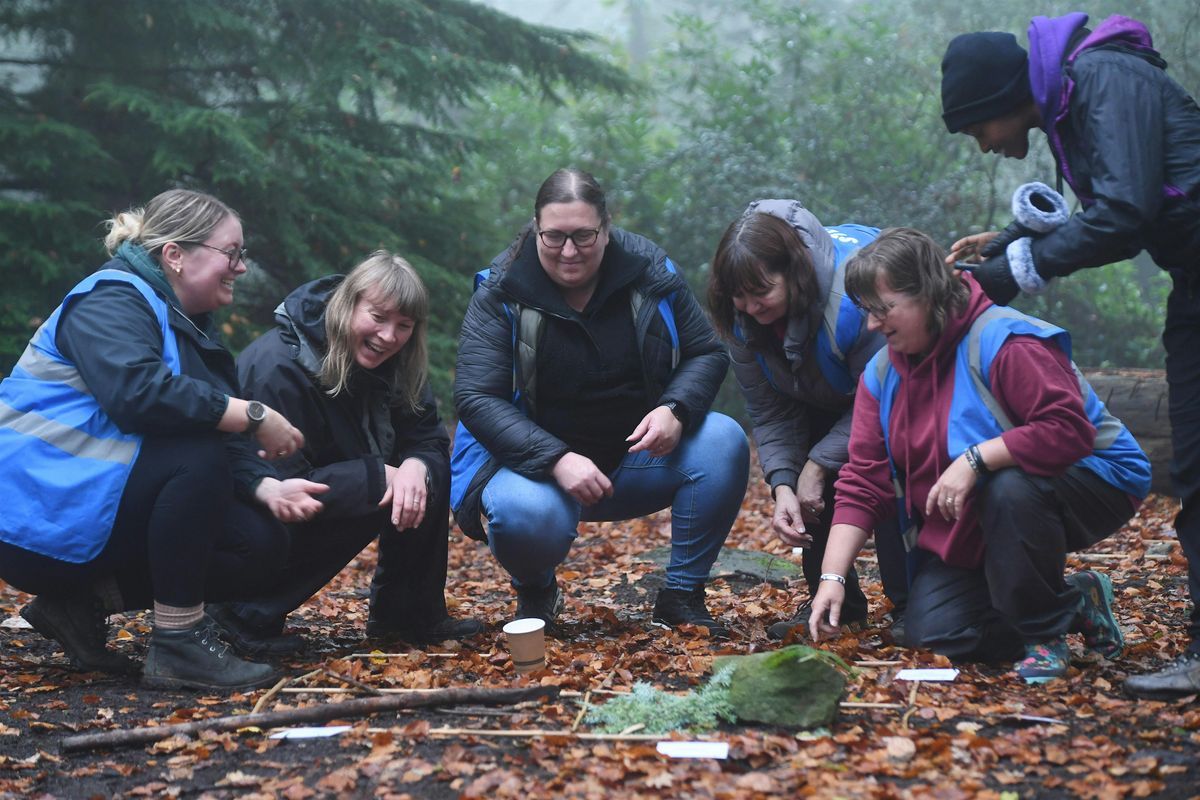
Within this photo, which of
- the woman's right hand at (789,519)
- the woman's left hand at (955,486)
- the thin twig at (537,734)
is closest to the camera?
the thin twig at (537,734)

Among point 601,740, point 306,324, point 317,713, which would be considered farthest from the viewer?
point 306,324

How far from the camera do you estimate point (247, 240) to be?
10.3 metres

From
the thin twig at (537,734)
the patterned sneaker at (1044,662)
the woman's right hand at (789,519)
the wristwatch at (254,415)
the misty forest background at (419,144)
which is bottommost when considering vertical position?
the thin twig at (537,734)

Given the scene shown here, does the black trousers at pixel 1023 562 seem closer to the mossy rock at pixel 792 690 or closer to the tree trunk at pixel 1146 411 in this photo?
the mossy rock at pixel 792 690

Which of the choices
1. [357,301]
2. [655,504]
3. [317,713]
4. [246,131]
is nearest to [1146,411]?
[655,504]

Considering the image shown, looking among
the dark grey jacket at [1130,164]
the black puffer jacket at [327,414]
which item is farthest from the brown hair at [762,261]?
the black puffer jacket at [327,414]

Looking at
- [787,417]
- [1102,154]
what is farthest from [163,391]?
[1102,154]

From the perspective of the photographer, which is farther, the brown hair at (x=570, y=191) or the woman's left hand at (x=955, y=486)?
the brown hair at (x=570, y=191)

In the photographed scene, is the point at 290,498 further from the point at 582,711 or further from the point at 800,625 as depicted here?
the point at 800,625

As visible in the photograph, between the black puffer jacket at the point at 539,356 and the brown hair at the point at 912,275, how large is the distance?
0.95 meters

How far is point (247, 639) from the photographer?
4.26 meters

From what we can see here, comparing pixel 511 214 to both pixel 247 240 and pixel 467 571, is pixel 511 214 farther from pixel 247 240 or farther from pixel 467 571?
pixel 467 571

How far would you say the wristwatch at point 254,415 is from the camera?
3.72m

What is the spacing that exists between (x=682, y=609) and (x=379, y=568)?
1179 millimetres
